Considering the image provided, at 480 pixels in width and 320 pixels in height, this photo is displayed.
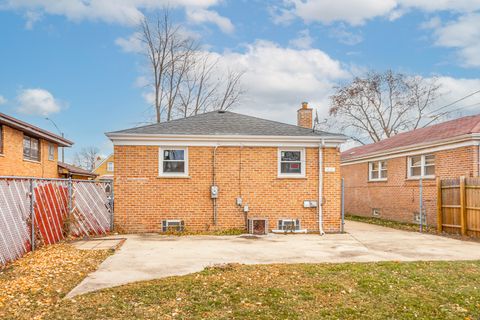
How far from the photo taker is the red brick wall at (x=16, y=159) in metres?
17.5

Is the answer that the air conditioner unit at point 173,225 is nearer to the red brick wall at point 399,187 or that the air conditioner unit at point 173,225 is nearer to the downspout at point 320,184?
the downspout at point 320,184

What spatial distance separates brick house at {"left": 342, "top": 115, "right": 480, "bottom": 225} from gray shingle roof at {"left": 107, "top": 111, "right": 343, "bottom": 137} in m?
4.73

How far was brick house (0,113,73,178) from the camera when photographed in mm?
17375

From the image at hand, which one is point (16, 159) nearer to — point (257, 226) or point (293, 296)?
point (257, 226)

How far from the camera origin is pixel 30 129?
19.1m

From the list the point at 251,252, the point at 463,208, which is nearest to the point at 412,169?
the point at 463,208

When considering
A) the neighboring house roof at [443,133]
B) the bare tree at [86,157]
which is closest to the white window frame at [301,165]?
the neighboring house roof at [443,133]

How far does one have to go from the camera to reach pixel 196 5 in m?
16.5

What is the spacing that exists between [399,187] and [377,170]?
2.52 m

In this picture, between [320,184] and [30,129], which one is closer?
[320,184]

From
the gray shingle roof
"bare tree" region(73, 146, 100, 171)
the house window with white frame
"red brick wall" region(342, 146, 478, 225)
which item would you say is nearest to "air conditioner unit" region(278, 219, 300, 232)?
the gray shingle roof

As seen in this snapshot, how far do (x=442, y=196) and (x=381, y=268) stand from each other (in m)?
7.82

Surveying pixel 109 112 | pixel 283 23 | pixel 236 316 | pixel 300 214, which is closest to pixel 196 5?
pixel 283 23

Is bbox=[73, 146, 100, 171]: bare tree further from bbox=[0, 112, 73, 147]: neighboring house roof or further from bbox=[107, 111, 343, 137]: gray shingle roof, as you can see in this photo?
bbox=[107, 111, 343, 137]: gray shingle roof
